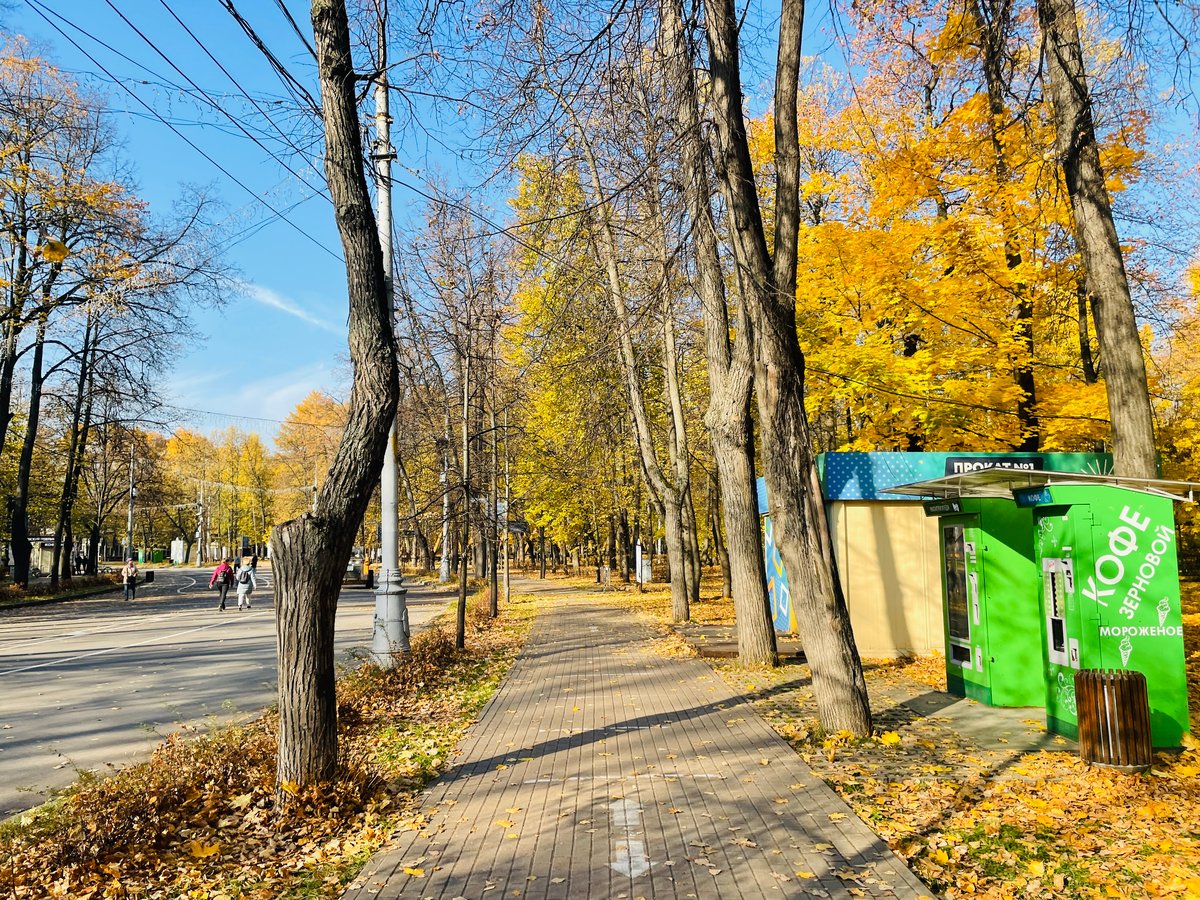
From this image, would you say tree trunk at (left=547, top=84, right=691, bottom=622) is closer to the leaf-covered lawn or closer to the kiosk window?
the kiosk window

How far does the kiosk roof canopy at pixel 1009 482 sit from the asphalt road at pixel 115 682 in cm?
758

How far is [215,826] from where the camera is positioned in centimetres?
552

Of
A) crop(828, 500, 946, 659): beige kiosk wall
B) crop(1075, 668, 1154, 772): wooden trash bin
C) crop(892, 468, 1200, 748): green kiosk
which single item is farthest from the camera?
crop(828, 500, 946, 659): beige kiosk wall

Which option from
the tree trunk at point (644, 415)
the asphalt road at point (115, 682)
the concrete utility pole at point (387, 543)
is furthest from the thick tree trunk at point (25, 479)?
the concrete utility pole at point (387, 543)

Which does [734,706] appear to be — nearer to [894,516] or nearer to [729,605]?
[894,516]

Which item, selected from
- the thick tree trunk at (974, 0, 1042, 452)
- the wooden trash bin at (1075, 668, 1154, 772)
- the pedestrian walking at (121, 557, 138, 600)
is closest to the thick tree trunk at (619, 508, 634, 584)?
the pedestrian walking at (121, 557, 138, 600)

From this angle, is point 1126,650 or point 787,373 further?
point 787,373

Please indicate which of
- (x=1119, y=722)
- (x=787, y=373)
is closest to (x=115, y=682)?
(x=787, y=373)

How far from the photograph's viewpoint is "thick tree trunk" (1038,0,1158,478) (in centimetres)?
893

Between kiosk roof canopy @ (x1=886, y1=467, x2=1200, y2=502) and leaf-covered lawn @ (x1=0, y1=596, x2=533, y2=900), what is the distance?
19.2 feet

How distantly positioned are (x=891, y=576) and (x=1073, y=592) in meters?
6.49

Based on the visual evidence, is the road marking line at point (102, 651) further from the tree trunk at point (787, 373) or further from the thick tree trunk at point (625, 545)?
the thick tree trunk at point (625, 545)

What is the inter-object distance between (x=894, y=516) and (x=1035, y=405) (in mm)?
7000

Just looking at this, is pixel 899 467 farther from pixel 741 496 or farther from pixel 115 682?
pixel 115 682
